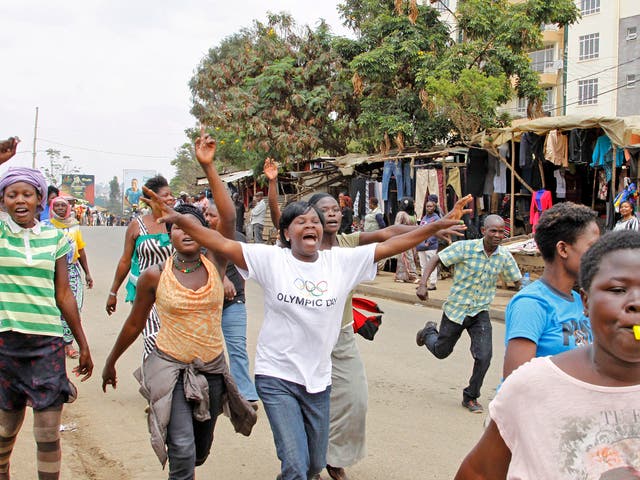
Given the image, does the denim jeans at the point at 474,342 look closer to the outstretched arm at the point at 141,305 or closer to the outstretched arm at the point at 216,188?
the outstretched arm at the point at 216,188

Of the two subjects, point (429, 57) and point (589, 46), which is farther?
point (589, 46)

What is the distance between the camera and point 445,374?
26.0 ft

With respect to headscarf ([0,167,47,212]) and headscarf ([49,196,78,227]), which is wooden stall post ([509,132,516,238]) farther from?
headscarf ([0,167,47,212])

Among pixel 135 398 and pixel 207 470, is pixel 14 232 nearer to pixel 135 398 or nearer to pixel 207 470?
pixel 207 470

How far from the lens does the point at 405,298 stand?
46.4 feet

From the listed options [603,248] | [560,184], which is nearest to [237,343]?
[603,248]

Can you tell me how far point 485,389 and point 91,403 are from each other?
12.6ft

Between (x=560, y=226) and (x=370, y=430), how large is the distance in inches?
130

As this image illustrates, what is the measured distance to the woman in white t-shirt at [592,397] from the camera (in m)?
1.79

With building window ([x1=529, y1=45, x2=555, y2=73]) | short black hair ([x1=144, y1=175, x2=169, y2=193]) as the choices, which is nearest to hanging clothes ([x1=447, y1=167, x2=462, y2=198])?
short black hair ([x1=144, y1=175, x2=169, y2=193])

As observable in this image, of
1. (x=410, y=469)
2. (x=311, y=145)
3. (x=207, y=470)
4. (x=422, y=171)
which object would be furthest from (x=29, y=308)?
(x=311, y=145)

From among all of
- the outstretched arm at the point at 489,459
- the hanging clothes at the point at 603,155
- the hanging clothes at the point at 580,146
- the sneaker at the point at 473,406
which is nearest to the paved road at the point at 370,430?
the sneaker at the point at 473,406

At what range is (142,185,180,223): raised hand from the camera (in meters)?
3.75

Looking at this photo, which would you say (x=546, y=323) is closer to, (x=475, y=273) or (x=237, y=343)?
(x=237, y=343)
